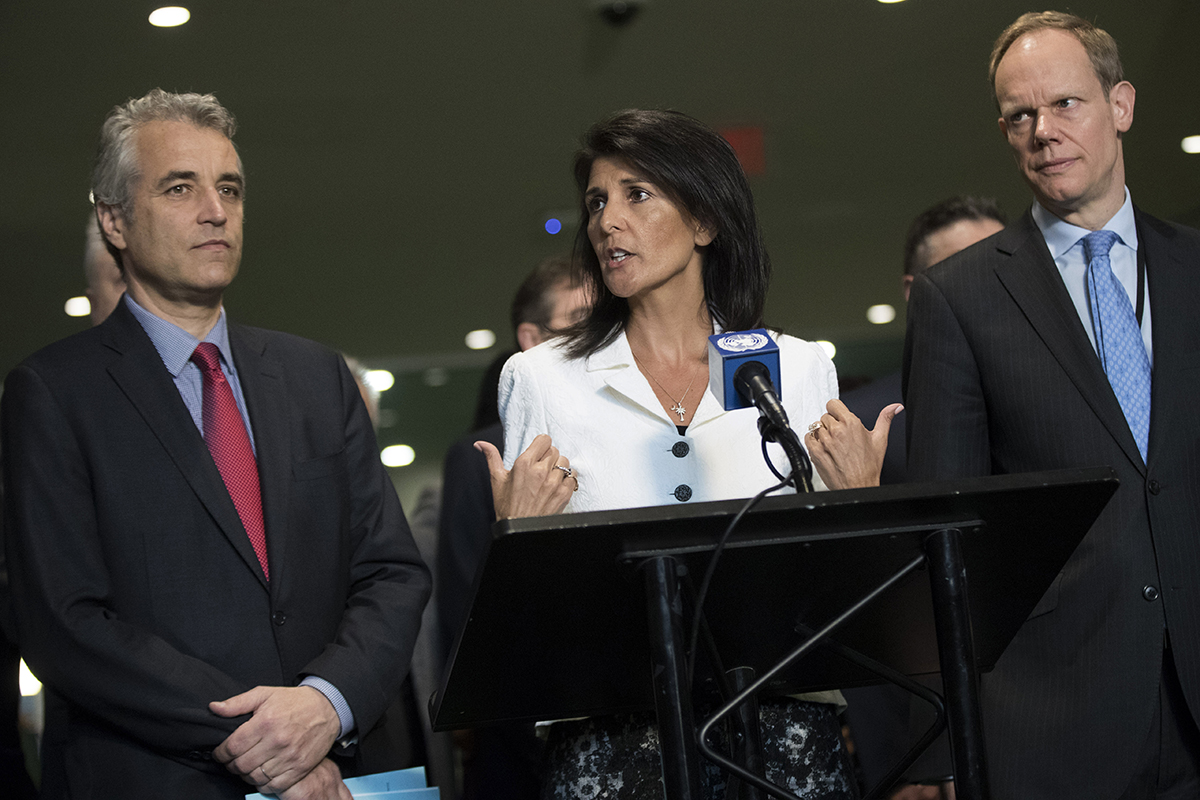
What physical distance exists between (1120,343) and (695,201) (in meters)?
0.79

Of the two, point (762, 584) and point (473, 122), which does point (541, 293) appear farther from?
point (473, 122)

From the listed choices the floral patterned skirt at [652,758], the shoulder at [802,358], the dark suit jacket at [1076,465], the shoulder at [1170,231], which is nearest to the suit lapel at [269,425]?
the floral patterned skirt at [652,758]

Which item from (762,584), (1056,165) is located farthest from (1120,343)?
(762,584)

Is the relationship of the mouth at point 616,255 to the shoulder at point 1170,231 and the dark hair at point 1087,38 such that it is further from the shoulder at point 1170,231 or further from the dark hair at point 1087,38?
the shoulder at point 1170,231

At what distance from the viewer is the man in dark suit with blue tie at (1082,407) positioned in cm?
208

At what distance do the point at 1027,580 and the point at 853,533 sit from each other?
31 cm

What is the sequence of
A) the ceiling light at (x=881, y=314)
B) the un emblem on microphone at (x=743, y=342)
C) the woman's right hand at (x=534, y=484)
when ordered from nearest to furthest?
1. the un emblem on microphone at (x=743, y=342)
2. the woman's right hand at (x=534, y=484)
3. the ceiling light at (x=881, y=314)

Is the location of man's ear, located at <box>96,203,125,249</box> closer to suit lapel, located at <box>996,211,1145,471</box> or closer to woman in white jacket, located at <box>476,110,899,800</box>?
woman in white jacket, located at <box>476,110,899,800</box>

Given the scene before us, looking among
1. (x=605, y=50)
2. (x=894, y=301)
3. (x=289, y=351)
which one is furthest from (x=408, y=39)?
(x=894, y=301)

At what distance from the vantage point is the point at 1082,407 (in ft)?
7.05

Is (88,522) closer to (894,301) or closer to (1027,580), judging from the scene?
(1027,580)

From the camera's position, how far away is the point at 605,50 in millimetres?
5641

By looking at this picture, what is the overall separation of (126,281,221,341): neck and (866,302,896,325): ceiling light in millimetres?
6733

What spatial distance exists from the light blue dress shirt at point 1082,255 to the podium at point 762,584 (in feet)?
3.00
